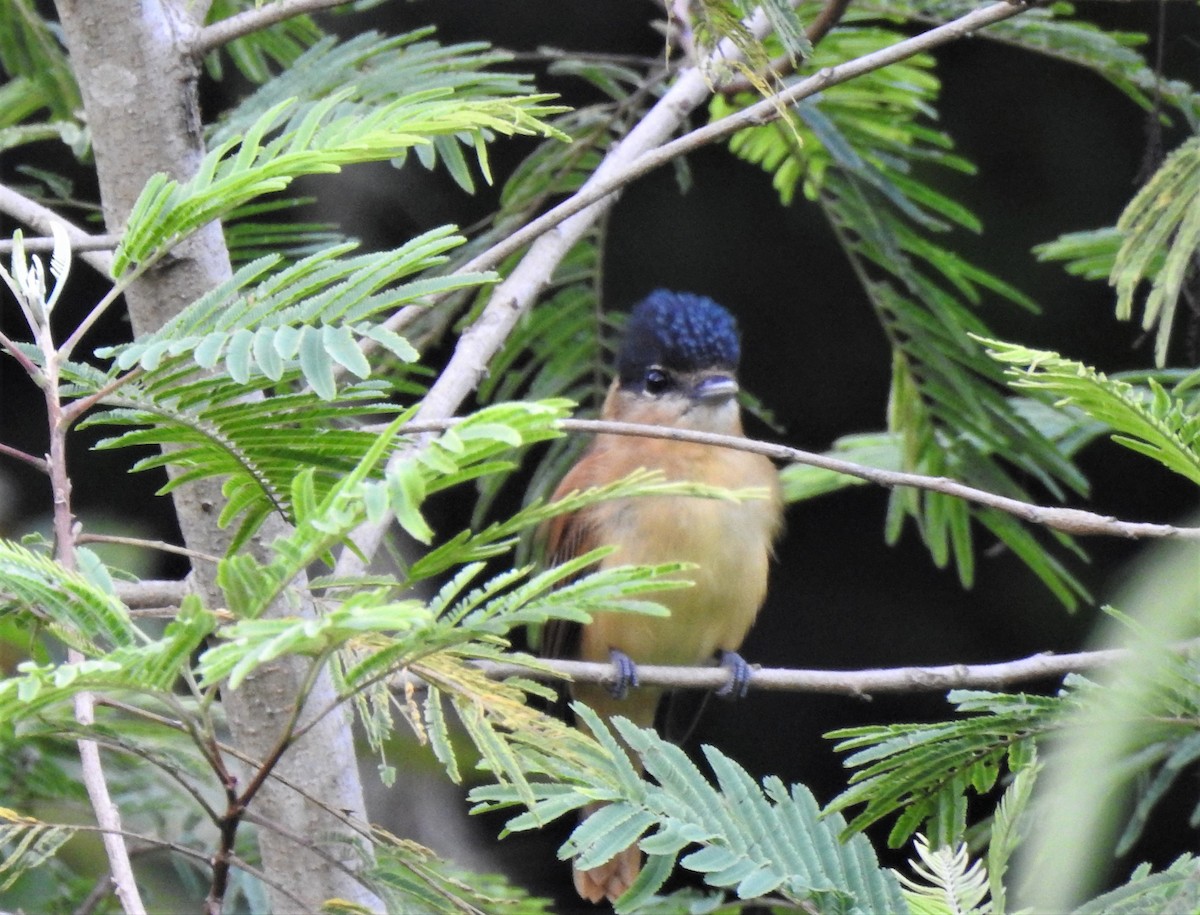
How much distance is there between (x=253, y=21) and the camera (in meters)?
1.84

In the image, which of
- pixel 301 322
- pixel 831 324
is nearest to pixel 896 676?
pixel 301 322

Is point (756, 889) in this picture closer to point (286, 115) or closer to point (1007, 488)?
point (286, 115)

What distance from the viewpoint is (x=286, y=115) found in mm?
2266

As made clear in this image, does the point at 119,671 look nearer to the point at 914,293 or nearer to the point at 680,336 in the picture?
the point at 914,293

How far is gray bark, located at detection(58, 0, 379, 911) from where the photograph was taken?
1862 millimetres

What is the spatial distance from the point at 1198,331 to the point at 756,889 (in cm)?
144

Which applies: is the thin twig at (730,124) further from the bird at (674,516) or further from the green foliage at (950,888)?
the bird at (674,516)

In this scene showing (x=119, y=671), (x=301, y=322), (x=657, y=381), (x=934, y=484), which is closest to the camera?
(x=119, y=671)

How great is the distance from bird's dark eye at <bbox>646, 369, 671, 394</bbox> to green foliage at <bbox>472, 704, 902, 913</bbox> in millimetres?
2433

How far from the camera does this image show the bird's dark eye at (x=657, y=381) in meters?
3.83

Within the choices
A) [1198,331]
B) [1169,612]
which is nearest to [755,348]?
[1198,331]

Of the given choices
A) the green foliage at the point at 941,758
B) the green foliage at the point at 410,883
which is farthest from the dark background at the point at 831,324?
the green foliage at the point at 941,758

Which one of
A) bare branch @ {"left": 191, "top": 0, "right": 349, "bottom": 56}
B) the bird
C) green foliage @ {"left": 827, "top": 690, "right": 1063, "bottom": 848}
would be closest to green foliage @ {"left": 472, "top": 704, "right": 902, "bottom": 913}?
green foliage @ {"left": 827, "top": 690, "right": 1063, "bottom": 848}

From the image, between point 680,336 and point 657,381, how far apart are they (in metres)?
0.17
